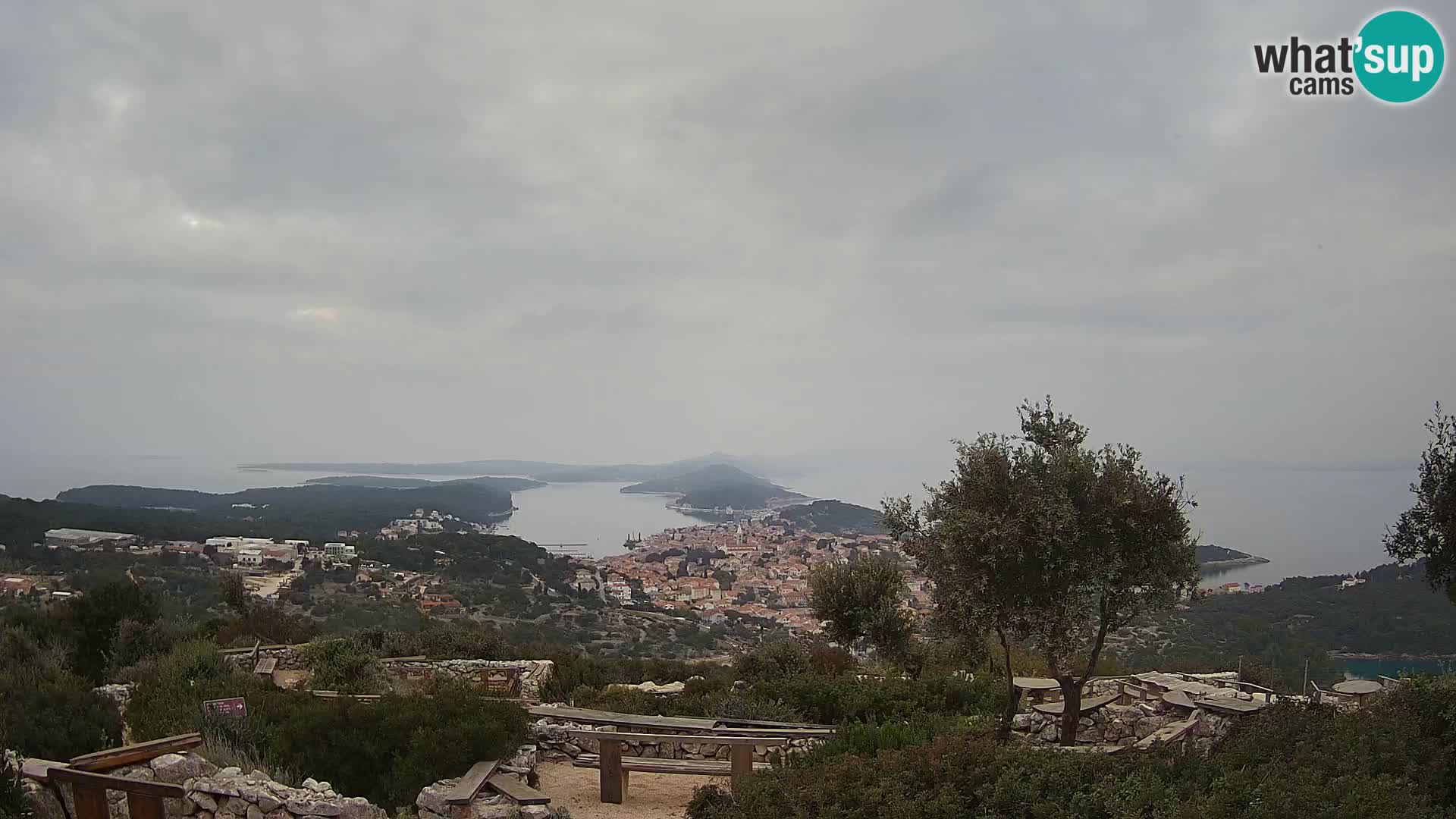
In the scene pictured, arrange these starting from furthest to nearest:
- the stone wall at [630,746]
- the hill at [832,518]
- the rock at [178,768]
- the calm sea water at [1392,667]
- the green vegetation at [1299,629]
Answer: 1. the hill at [832,518]
2. the green vegetation at [1299,629]
3. the calm sea water at [1392,667]
4. the stone wall at [630,746]
5. the rock at [178,768]

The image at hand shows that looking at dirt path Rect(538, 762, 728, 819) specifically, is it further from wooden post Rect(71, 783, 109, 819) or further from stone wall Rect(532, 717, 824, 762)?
wooden post Rect(71, 783, 109, 819)

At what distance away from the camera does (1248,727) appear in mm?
7488

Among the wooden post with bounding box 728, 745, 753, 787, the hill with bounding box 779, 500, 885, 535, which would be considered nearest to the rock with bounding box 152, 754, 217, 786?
the wooden post with bounding box 728, 745, 753, 787

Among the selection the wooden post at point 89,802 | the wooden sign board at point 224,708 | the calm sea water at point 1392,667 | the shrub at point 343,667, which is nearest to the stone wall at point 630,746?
the wooden sign board at point 224,708

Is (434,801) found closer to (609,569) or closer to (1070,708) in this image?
(1070,708)

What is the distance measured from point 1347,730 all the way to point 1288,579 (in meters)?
21.9

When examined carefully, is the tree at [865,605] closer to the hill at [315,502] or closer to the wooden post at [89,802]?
the wooden post at [89,802]

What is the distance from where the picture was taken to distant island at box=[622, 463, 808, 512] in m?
92.7

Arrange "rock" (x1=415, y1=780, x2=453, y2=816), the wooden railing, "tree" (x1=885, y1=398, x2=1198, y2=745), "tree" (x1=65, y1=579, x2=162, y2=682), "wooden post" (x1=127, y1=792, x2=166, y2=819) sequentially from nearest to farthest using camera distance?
1. the wooden railing
2. "wooden post" (x1=127, y1=792, x2=166, y2=819)
3. "rock" (x1=415, y1=780, x2=453, y2=816)
4. "tree" (x1=885, y1=398, x2=1198, y2=745)
5. "tree" (x1=65, y1=579, x2=162, y2=682)

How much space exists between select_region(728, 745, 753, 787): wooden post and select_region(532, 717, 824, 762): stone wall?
0.63 m

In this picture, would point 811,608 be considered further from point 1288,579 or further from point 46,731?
point 1288,579

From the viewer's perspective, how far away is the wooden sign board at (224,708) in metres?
8.17

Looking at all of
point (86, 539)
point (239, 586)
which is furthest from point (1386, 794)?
point (86, 539)

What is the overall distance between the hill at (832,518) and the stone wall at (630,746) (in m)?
38.8
